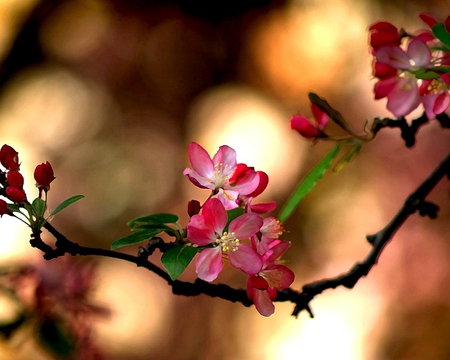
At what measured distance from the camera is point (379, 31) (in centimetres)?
47

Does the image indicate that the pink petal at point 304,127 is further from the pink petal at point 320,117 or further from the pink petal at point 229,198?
the pink petal at point 229,198

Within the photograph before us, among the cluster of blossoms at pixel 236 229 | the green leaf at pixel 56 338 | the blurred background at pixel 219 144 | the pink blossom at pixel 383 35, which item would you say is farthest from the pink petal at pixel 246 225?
the blurred background at pixel 219 144

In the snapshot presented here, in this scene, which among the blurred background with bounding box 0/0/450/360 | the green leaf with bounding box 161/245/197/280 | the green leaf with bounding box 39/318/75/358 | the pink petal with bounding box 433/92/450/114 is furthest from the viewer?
the blurred background with bounding box 0/0/450/360

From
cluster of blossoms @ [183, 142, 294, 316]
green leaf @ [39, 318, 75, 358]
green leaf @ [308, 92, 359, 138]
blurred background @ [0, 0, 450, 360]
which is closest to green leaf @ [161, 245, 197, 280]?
cluster of blossoms @ [183, 142, 294, 316]

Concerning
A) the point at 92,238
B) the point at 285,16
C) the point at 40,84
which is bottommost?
the point at 92,238

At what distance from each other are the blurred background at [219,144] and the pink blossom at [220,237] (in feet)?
4.24

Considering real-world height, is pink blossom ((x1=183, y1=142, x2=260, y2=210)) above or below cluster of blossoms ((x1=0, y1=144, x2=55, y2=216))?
below

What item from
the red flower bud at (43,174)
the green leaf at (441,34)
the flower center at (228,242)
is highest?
the green leaf at (441,34)

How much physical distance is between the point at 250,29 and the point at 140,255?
170 cm

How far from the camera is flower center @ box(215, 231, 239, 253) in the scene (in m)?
0.34

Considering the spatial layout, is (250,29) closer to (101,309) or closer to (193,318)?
(193,318)

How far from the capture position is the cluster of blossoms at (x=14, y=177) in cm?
34

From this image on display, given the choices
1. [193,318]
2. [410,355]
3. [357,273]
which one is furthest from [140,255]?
[410,355]

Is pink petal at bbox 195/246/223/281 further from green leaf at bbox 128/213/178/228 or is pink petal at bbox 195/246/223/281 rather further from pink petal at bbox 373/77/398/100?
pink petal at bbox 373/77/398/100
